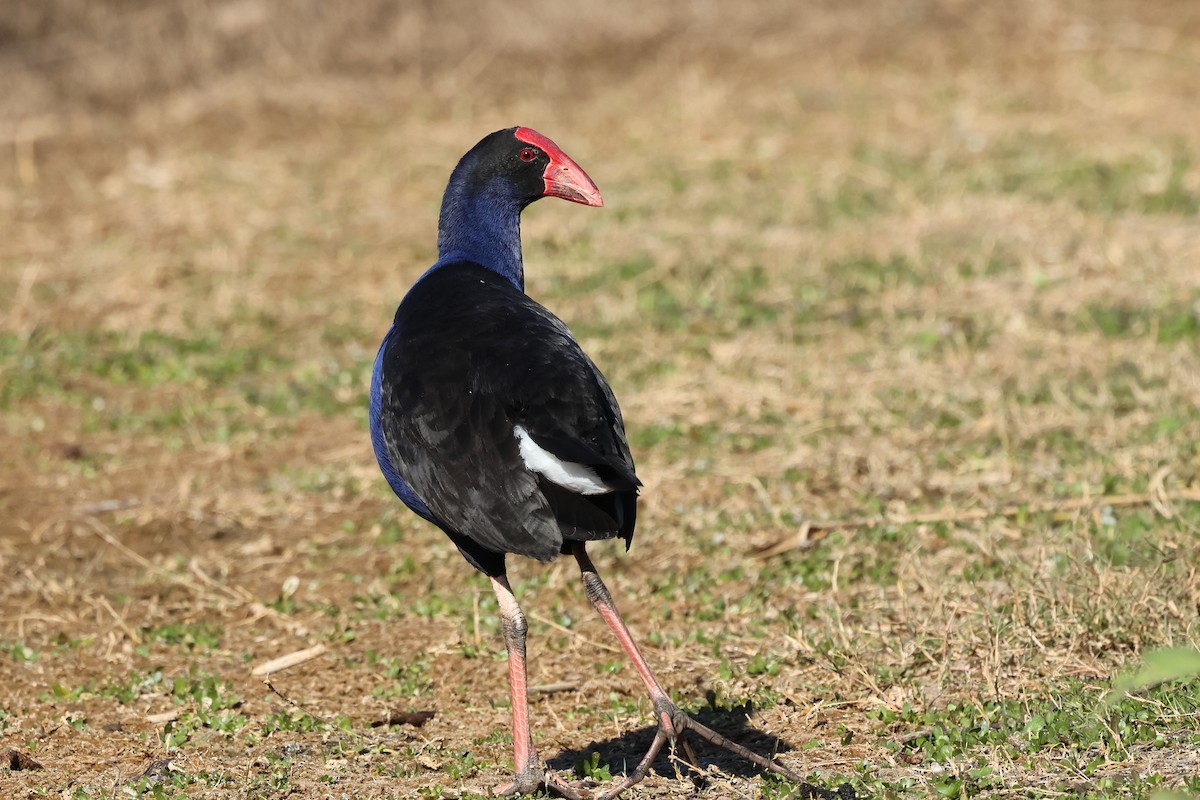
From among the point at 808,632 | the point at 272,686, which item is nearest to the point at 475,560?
the point at 272,686

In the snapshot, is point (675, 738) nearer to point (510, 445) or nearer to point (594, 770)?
point (594, 770)

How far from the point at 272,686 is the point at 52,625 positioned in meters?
1.16

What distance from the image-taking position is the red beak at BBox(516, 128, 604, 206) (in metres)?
4.65

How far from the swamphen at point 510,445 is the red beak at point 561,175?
1.74 ft

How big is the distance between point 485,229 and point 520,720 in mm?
1525

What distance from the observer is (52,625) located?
5211 mm

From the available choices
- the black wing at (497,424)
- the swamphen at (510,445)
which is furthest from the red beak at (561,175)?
the black wing at (497,424)

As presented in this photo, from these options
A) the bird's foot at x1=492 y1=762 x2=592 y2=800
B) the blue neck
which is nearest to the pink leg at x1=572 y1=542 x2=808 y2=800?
the bird's foot at x1=492 y1=762 x2=592 y2=800

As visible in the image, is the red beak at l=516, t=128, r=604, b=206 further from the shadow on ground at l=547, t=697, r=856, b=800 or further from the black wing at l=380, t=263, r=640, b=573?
the shadow on ground at l=547, t=697, r=856, b=800

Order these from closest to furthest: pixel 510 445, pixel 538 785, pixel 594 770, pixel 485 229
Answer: pixel 510 445 < pixel 538 785 < pixel 594 770 < pixel 485 229

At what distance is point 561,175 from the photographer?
469 centimetres

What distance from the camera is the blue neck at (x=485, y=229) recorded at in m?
4.59

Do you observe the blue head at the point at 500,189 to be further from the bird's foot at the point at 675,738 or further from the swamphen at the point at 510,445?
the bird's foot at the point at 675,738

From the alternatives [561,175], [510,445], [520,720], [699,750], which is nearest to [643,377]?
[561,175]
